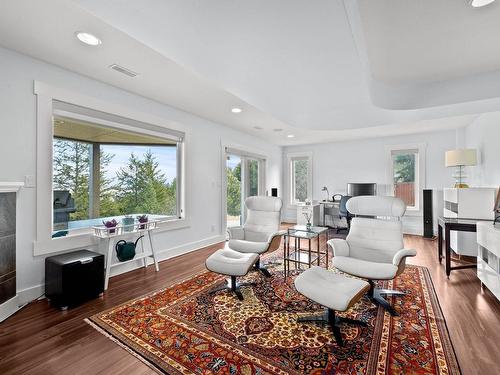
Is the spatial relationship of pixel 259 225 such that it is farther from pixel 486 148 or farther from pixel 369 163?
pixel 369 163

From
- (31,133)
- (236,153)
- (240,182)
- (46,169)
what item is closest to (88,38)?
(31,133)

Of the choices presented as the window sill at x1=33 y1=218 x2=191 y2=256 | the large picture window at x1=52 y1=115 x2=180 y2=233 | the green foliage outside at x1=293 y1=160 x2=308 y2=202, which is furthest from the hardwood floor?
the green foliage outside at x1=293 y1=160 x2=308 y2=202

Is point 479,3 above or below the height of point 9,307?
above

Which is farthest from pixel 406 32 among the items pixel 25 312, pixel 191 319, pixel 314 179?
pixel 314 179

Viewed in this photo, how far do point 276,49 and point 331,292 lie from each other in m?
2.27

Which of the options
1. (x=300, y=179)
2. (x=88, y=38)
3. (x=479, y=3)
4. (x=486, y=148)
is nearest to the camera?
(x=479, y=3)

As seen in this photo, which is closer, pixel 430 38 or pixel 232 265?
pixel 430 38

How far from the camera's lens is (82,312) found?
7.55 feet

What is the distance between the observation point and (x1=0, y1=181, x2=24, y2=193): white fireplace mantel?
2150mm

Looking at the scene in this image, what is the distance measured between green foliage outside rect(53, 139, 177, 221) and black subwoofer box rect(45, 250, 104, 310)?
2.24 feet

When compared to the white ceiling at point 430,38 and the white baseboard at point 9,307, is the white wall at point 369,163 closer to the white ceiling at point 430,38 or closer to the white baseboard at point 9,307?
the white ceiling at point 430,38

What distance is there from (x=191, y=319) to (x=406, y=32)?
3.18 metres

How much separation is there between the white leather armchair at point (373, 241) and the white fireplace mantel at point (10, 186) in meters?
3.05

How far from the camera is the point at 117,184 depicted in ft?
11.3
